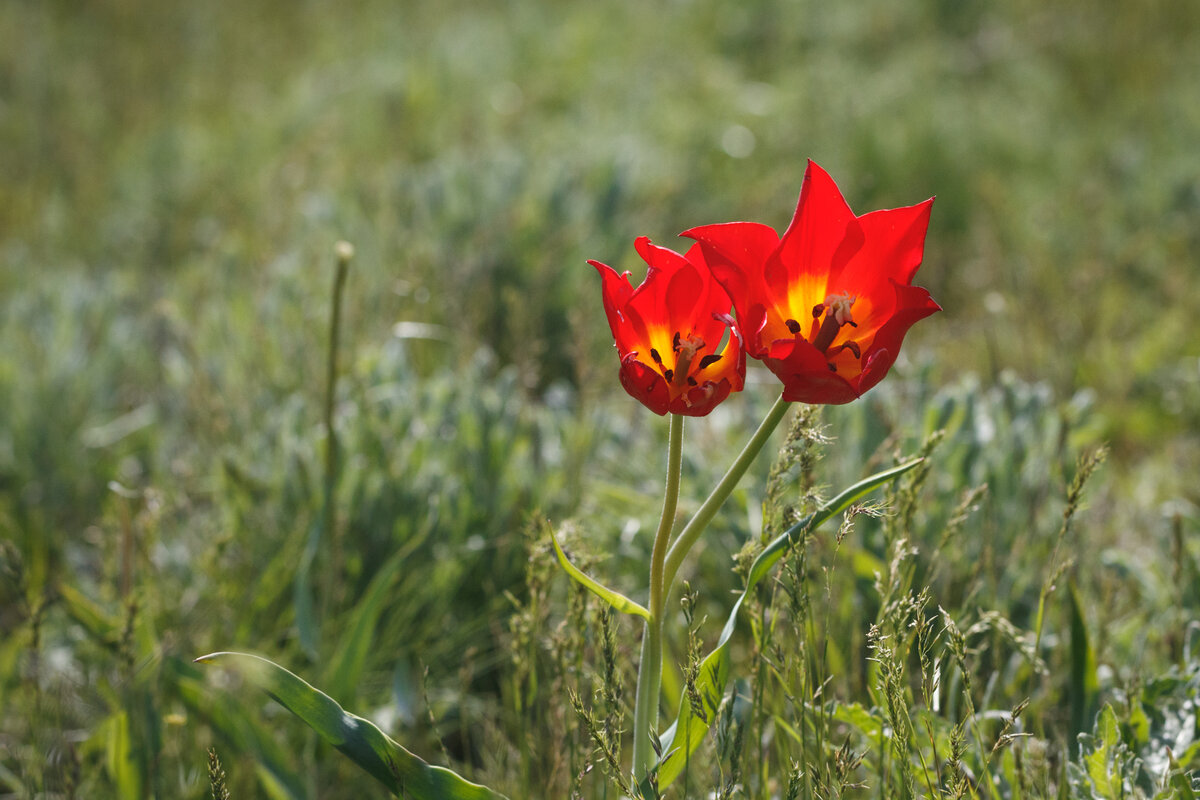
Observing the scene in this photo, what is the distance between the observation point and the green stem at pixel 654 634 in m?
0.94

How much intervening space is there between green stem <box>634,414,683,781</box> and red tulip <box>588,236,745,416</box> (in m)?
0.05

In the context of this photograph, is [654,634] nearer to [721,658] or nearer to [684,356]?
[721,658]

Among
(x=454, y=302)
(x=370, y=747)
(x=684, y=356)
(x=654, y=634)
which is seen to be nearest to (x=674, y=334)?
(x=684, y=356)

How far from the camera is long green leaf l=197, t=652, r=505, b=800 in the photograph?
0.94m

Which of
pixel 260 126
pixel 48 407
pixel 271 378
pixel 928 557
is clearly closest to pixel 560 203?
pixel 271 378

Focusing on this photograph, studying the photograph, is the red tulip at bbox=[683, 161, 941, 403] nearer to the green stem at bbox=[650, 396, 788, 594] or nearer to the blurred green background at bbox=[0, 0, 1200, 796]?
the green stem at bbox=[650, 396, 788, 594]

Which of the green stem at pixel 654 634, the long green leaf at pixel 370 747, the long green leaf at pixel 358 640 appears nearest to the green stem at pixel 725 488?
the green stem at pixel 654 634

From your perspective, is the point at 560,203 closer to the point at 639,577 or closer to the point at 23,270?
the point at 639,577

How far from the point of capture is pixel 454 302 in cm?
202

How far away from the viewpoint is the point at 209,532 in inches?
74.9

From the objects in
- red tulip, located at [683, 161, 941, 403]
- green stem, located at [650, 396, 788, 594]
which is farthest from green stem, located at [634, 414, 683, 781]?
red tulip, located at [683, 161, 941, 403]

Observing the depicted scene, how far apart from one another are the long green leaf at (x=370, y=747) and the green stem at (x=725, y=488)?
0.27 meters

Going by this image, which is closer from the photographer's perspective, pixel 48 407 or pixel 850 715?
pixel 850 715

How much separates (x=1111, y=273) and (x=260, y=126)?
357 centimetres
